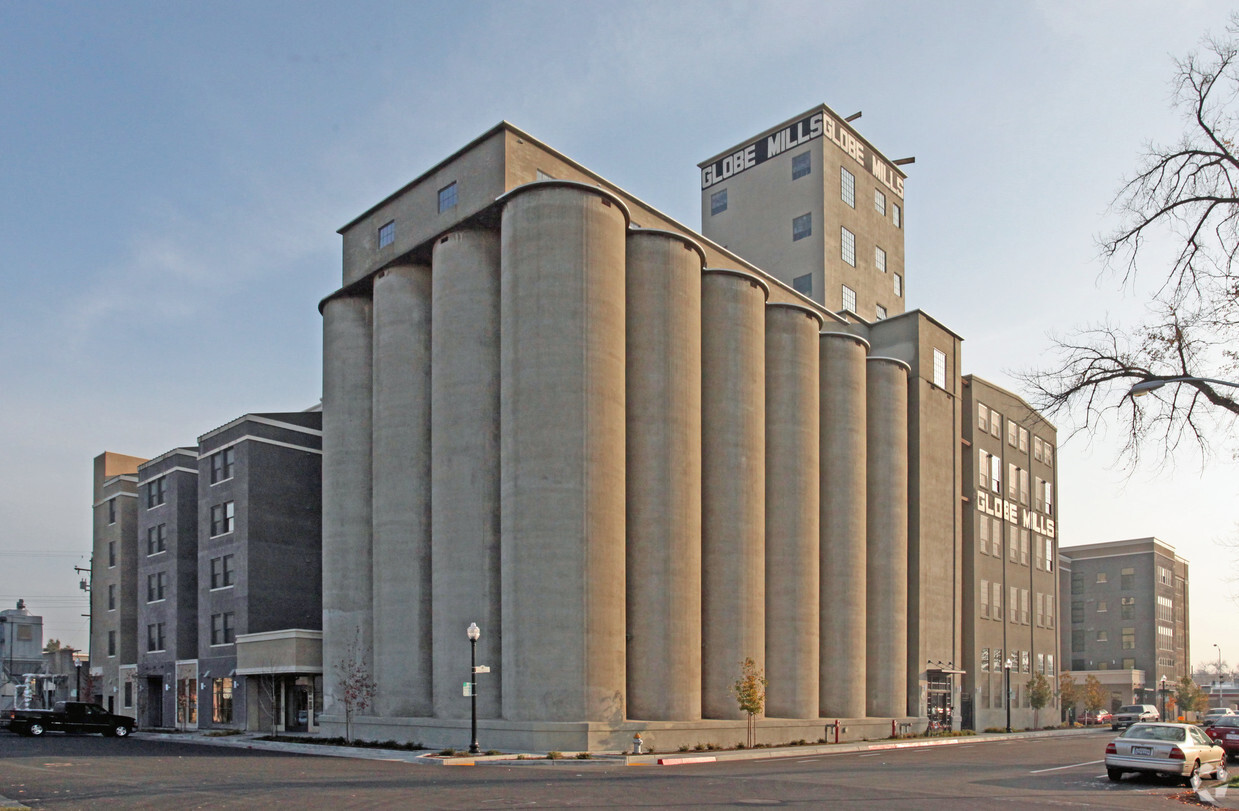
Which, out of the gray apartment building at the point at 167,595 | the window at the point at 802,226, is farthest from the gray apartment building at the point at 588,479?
the gray apartment building at the point at 167,595

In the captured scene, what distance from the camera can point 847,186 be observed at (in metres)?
69.8

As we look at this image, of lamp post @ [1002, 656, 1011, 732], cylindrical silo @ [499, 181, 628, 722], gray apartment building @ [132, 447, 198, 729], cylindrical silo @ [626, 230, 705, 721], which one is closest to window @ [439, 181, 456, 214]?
cylindrical silo @ [499, 181, 628, 722]

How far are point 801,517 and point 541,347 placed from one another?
1698 cm

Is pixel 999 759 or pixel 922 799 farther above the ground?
pixel 922 799

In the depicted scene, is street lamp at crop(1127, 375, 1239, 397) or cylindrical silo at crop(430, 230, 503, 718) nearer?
street lamp at crop(1127, 375, 1239, 397)

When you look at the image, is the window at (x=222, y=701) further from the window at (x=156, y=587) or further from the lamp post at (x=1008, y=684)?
the lamp post at (x=1008, y=684)

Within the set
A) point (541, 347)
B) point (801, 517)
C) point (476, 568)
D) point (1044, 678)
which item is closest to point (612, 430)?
point (541, 347)

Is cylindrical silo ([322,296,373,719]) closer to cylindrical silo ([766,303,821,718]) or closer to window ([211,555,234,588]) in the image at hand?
window ([211,555,234,588])

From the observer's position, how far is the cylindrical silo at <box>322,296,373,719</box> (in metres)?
46.2

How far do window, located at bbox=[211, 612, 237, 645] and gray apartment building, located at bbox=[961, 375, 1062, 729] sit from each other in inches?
1702

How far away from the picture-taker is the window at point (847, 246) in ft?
225

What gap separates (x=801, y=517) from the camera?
4872 cm

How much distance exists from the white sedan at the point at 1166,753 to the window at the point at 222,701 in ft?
142

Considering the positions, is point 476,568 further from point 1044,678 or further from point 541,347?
point 1044,678
